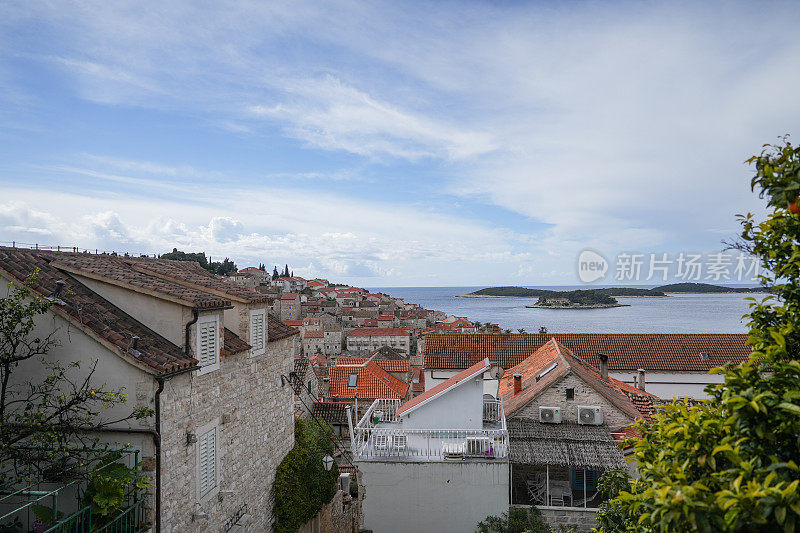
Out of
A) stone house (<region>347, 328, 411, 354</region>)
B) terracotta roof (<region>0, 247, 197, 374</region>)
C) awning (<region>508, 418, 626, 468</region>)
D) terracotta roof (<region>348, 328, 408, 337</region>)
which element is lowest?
stone house (<region>347, 328, 411, 354</region>)

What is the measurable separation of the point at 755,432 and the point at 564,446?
521 inches

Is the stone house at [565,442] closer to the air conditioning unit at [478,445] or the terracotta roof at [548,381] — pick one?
the terracotta roof at [548,381]

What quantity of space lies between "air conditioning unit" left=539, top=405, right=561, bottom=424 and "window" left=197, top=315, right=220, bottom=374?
38.8 ft

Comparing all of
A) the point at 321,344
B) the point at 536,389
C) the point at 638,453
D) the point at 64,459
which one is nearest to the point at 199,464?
the point at 64,459

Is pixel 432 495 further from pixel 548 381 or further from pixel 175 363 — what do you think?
pixel 175 363

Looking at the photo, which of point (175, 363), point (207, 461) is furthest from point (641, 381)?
point (175, 363)

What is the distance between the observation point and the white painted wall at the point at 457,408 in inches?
659

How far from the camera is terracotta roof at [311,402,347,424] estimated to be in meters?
30.9

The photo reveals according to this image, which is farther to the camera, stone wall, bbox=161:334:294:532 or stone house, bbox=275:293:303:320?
stone house, bbox=275:293:303:320

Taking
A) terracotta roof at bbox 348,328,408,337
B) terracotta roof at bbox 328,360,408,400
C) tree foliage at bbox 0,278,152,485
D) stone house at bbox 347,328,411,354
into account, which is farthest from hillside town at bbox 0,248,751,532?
terracotta roof at bbox 348,328,408,337

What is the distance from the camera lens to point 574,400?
18203 mm

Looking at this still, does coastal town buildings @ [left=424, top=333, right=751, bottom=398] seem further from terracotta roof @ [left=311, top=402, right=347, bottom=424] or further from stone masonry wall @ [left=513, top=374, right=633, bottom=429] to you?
stone masonry wall @ [left=513, top=374, right=633, bottom=429]

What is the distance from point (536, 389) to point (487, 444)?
14.6 feet

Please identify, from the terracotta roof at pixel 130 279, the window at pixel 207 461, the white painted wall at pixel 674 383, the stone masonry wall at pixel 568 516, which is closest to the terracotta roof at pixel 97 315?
the terracotta roof at pixel 130 279
